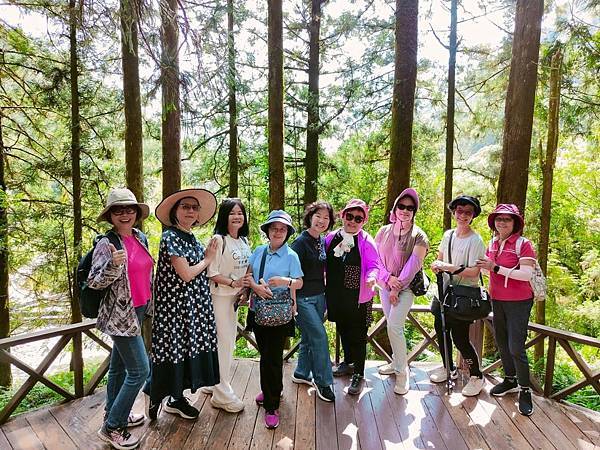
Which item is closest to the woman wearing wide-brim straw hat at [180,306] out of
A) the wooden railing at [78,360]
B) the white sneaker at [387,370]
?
the wooden railing at [78,360]

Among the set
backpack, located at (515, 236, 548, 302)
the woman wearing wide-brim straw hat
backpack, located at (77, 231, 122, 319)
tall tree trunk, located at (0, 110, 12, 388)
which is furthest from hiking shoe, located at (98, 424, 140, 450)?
tall tree trunk, located at (0, 110, 12, 388)

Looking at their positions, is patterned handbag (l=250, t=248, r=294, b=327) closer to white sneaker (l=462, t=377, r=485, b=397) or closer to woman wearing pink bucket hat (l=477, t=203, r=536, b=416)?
woman wearing pink bucket hat (l=477, t=203, r=536, b=416)

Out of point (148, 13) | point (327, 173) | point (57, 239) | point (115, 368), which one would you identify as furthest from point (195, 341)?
point (327, 173)

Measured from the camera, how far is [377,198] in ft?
36.7

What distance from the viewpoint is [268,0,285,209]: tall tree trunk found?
6379 millimetres

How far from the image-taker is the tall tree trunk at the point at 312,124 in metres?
9.74

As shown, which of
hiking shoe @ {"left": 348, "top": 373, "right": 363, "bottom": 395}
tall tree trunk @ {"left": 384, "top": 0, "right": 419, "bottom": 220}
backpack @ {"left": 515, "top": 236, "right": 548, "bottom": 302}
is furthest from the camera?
tall tree trunk @ {"left": 384, "top": 0, "right": 419, "bottom": 220}

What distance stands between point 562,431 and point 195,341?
312cm

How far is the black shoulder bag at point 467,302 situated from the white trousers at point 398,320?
1.24ft

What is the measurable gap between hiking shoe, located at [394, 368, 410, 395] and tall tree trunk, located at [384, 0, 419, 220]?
236 centimetres

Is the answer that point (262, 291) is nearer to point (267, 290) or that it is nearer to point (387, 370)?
point (267, 290)

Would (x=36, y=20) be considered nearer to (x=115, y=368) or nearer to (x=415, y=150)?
(x=115, y=368)

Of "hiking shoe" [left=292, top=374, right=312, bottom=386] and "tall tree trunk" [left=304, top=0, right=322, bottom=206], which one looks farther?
"tall tree trunk" [left=304, top=0, right=322, bottom=206]

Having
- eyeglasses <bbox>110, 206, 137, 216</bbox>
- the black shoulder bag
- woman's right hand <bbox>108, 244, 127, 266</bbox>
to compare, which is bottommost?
the black shoulder bag
